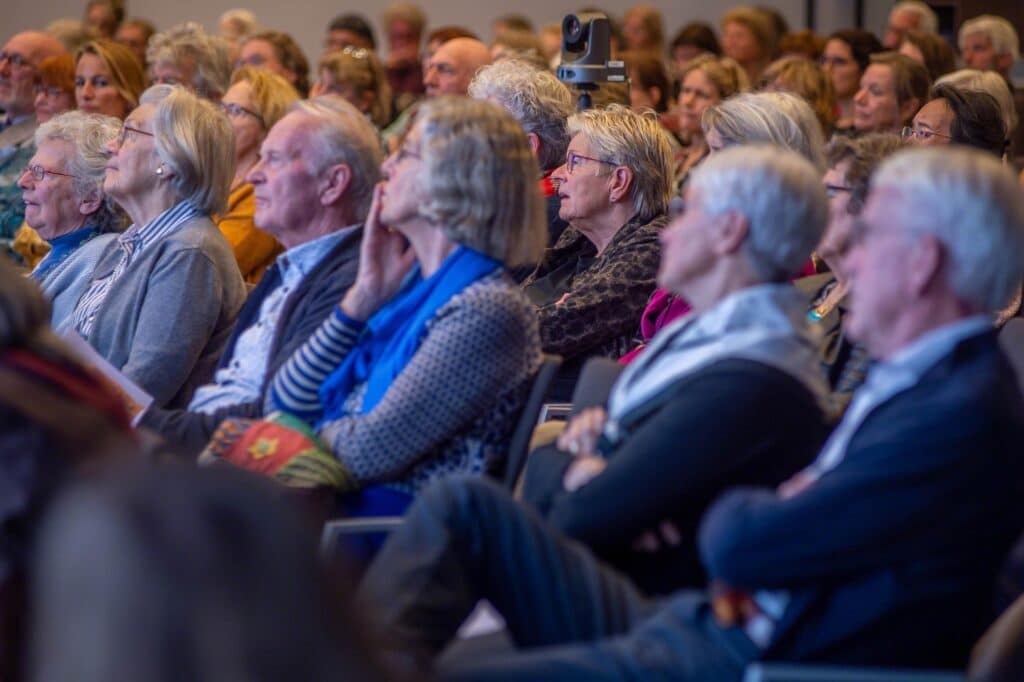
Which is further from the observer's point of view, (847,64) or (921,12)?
(921,12)

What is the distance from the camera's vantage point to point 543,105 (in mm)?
4039

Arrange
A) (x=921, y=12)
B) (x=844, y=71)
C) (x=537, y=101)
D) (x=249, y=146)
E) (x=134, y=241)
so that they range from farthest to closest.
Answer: (x=921, y=12) → (x=844, y=71) → (x=249, y=146) → (x=537, y=101) → (x=134, y=241)

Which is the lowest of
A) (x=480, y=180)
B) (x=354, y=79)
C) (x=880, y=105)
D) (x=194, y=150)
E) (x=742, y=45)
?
(x=742, y=45)

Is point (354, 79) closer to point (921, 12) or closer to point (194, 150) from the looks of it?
point (194, 150)

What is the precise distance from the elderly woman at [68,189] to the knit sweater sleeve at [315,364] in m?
1.46

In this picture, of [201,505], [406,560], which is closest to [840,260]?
[406,560]

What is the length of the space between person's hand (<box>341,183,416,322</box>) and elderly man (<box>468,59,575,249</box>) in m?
1.35

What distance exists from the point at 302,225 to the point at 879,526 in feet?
5.38

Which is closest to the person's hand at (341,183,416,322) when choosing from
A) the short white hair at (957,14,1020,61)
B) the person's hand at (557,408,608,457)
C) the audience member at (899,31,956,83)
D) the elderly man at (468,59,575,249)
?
the person's hand at (557,408,608,457)

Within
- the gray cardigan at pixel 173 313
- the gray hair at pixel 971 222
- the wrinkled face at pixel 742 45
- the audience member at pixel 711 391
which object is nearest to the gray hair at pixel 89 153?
the gray cardigan at pixel 173 313

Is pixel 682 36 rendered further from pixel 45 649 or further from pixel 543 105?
pixel 45 649

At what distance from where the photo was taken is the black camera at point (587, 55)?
14.2ft

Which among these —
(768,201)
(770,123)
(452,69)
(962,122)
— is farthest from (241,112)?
(768,201)

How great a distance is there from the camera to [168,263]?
324 centimetres
